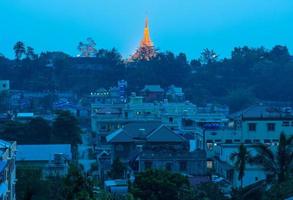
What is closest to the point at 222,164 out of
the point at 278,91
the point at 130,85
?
the point at 278,91

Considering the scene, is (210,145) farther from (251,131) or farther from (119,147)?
(119,147)

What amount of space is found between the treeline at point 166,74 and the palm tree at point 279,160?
3350cm

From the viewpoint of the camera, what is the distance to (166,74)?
55125 millimetres

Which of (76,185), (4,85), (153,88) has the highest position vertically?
(4,85)

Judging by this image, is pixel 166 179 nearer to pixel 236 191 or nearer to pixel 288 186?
pixel 236 191

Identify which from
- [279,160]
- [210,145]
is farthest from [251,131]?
[279,160]

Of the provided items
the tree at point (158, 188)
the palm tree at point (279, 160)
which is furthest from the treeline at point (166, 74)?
the palm tree at point (279, 160)

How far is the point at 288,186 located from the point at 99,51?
1938 inches

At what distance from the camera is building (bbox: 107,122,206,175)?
885 inches

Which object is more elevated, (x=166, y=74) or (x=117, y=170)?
(x=166, y=74)

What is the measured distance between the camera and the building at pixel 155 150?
22.5 meters

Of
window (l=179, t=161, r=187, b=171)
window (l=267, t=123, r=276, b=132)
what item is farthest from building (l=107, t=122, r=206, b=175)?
window (l=267, t=123, r=276, b=132)

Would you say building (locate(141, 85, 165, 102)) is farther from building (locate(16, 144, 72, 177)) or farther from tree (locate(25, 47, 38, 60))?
building (locate(16, 144, 72, 177))

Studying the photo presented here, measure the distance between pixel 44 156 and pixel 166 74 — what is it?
1146 inches
